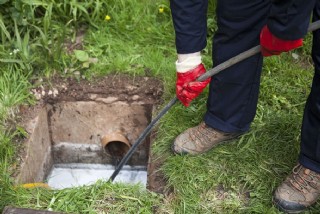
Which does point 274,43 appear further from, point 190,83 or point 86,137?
point 86,137

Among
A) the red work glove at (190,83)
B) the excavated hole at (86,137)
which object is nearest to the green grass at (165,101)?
the excavated hole at (86,137)

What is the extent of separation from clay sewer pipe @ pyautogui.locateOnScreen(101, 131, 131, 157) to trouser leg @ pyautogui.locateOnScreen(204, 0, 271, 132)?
81cm

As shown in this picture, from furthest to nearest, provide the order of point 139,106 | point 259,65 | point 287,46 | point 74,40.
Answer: point 74,40 < point 139,106 < point 259,65 < point 287,46

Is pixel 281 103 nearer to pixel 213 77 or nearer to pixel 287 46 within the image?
pixel 213 77

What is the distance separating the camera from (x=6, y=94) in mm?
3086

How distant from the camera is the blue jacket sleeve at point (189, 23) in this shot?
7.27 ft

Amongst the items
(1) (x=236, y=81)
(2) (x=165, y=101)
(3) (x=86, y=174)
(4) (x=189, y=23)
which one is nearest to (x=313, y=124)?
(1) (x=236, y=81)

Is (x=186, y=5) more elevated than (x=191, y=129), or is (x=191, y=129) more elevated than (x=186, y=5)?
(x=186, y=5)

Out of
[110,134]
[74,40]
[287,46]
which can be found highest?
[287,46]

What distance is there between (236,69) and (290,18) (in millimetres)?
652

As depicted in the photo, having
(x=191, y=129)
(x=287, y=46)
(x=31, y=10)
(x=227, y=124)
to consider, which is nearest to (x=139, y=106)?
(x=191, y=129)

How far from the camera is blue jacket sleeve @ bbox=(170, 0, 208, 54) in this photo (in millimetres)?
2217

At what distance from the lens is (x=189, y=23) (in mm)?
2271

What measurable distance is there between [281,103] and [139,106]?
3.04 ft
